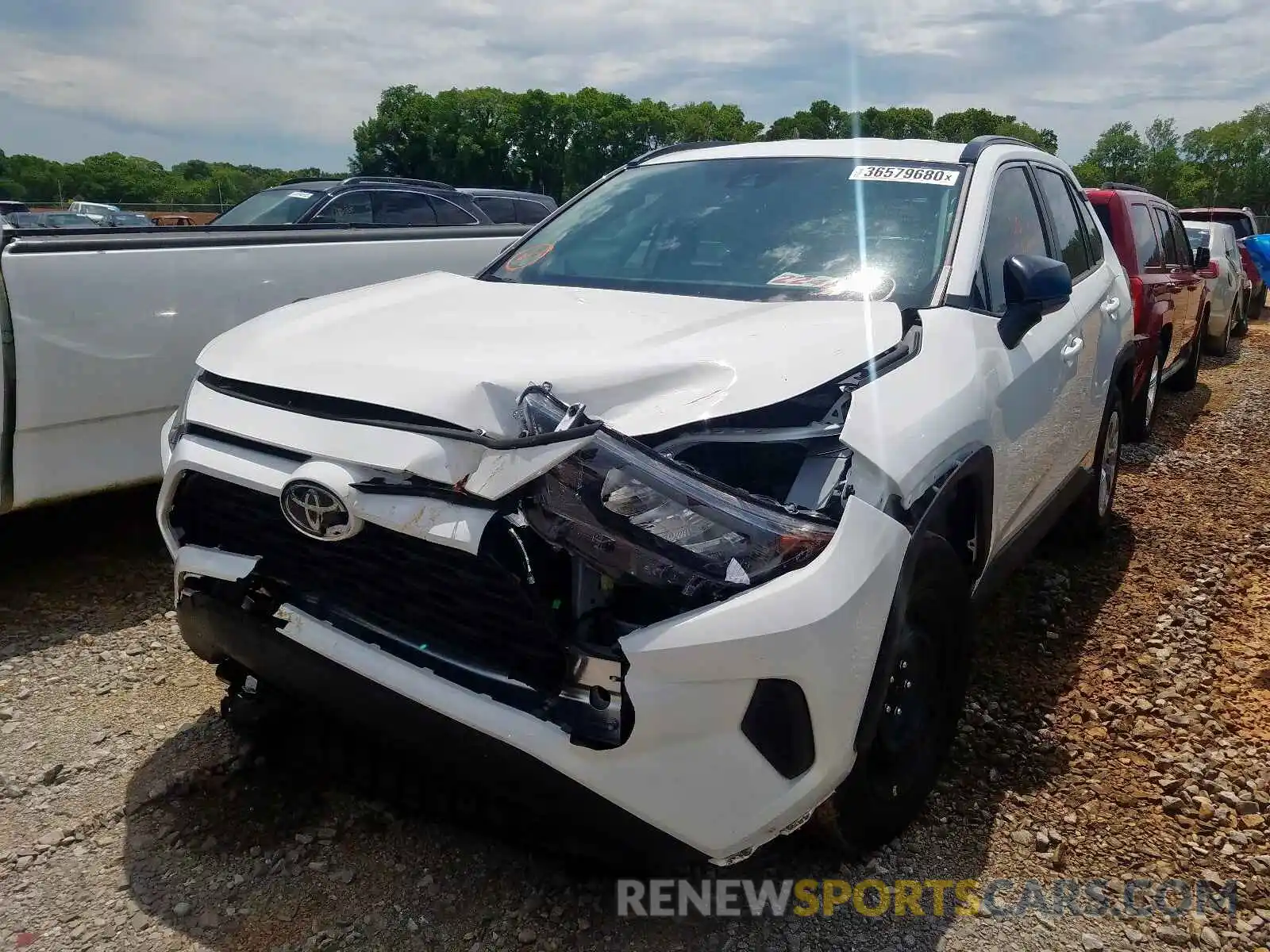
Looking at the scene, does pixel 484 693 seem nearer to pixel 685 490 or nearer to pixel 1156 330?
pixel 685 490

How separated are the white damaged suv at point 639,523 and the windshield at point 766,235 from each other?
0.09ft

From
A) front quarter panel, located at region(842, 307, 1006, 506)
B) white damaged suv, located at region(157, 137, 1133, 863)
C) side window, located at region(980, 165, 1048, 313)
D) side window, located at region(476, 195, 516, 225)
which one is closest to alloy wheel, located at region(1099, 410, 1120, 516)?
side window, located at region(980, 165, 1048, 313)

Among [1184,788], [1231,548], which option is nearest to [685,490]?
[1184,788]

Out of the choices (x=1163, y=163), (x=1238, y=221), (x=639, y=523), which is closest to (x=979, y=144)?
(x=639, y=523)

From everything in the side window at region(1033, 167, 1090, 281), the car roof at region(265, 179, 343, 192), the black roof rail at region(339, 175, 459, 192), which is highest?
the black roof rail at region(339, 175, 459, 192)

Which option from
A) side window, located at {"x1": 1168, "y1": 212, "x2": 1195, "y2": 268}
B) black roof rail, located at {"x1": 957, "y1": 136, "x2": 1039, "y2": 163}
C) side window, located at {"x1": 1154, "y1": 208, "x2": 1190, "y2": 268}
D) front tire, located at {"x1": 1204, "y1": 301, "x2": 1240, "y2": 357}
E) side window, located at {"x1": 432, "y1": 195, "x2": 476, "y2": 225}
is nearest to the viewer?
black roof rail, located at {"x1": 957, "y1": 136, "x2": 1039, "y2": 163}

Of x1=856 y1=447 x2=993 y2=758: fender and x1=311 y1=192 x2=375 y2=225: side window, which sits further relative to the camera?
x1=311 y1=192 x2=375 y2=225: side window

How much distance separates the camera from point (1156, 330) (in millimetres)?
7164

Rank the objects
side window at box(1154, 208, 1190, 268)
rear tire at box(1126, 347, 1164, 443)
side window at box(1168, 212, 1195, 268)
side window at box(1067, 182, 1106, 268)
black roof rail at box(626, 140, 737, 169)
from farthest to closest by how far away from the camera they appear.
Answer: side window at box(1168, 212, 1195, 268), side window at box(1154, 208, 1190, 268), rear tire at box(1126, 347, 1164, 443), side window at box(1067, 182, 1106, 268), black roof rail at box(626, 140, 737, 169)

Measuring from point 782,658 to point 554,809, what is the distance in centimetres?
56

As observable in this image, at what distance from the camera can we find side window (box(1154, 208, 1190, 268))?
8203 mm

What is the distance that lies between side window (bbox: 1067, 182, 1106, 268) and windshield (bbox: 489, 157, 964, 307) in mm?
1603

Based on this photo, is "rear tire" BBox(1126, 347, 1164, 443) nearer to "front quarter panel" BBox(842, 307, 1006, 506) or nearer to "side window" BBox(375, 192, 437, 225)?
"front quarter panel" BBox(842, 307, 1006, 506)

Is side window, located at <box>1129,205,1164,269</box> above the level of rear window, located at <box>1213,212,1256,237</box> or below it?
below
